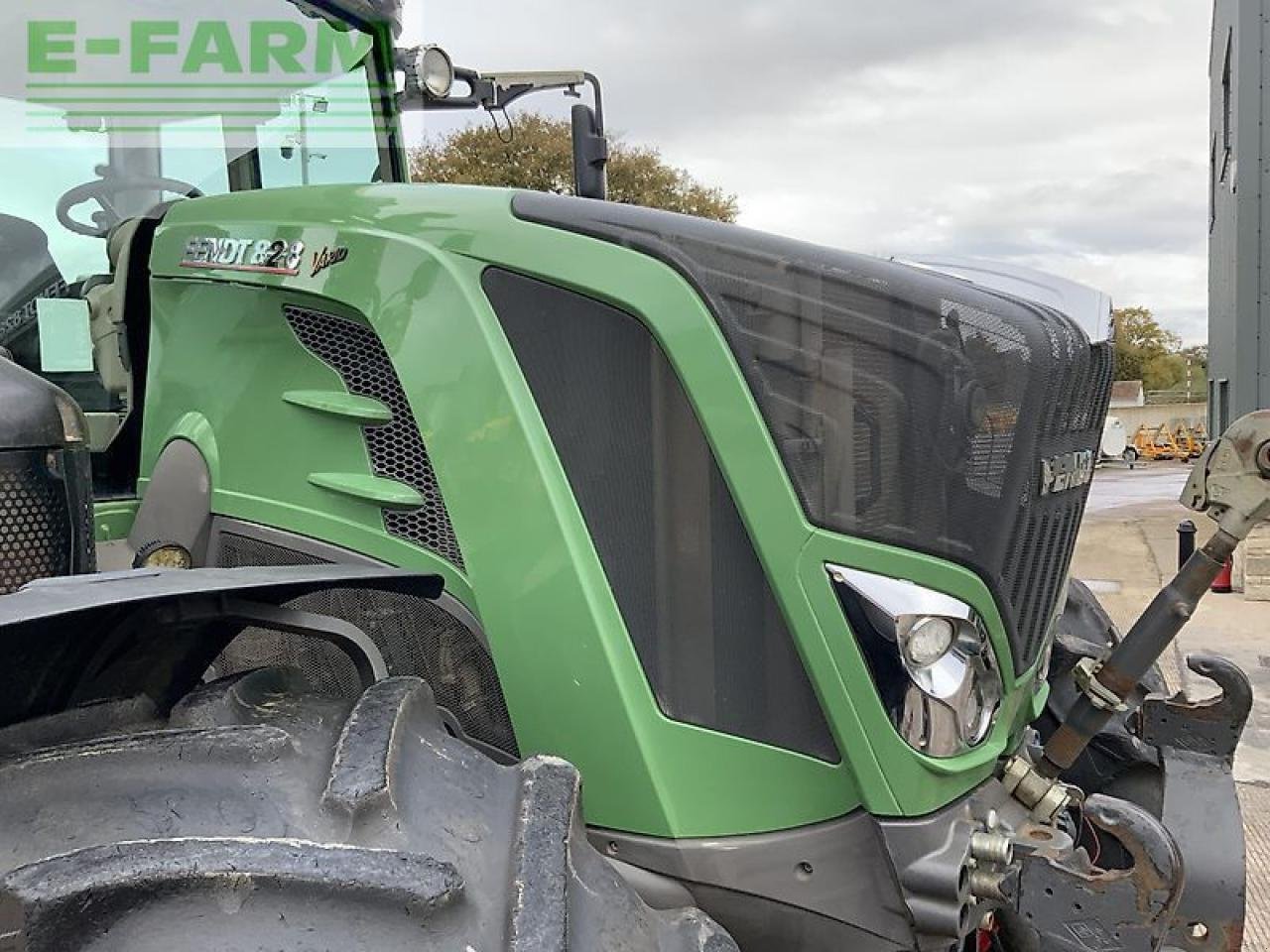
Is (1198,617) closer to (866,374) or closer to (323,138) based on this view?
(323,138)

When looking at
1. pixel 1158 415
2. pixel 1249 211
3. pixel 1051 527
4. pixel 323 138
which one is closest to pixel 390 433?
pixel 1051 527

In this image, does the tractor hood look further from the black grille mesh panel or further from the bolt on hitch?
the bolt on hitch

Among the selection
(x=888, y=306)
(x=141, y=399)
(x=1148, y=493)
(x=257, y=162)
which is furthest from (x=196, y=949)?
(x=1148, y=493)

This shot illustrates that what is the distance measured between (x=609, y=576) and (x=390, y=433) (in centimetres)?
42

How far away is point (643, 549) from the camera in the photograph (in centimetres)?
169

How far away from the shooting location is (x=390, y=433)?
181 centimetres

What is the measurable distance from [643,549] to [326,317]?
0.64 m

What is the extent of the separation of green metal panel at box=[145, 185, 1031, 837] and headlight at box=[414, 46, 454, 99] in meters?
1.30

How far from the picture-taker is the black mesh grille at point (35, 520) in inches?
61.9

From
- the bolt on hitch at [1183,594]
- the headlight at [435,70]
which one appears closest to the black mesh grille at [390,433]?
the bolt on hitch at [1183,594]

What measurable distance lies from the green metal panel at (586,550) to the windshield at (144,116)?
0.86m

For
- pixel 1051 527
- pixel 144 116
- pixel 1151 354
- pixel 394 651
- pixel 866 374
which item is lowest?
pixel 1151 354

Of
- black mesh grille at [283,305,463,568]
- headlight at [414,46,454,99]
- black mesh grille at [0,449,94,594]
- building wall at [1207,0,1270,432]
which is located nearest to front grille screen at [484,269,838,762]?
black mesh grille at [283,305,463,568]

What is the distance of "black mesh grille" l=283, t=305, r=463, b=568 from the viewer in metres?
1.77
